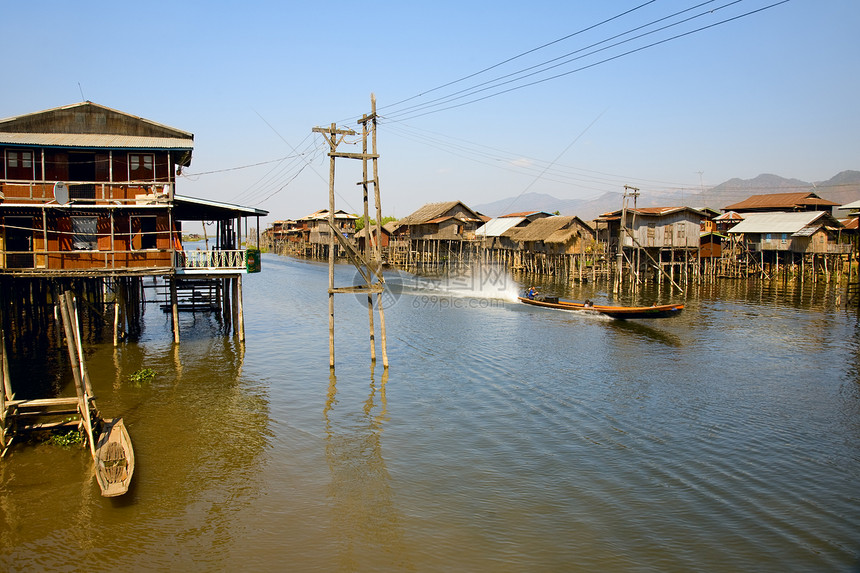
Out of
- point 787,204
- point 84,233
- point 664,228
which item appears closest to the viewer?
point 84,233

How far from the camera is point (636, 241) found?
155 feet

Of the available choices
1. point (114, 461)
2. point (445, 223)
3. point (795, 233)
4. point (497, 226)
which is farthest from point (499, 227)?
point (114, 461)

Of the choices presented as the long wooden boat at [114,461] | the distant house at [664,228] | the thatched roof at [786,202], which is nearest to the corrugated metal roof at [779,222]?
the distant house at [664,228]

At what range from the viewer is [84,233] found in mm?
A: 20469

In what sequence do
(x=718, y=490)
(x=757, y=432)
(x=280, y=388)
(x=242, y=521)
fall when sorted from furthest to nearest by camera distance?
(x=280, y=388) < (x=757, y=432) < (x=718, y=490) < (x=242, y=521)

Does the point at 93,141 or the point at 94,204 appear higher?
the point at 93,141

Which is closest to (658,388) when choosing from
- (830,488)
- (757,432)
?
(757,432)

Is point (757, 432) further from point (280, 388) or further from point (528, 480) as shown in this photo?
point (280, 388)

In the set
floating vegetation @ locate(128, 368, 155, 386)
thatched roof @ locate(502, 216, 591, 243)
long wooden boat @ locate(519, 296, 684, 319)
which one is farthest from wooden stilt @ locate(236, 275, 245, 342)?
thatched roof @ locate(502, 216, 591, 243)

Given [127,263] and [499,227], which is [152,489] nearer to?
[127,263]

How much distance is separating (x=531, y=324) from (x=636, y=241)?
21425 millimetres

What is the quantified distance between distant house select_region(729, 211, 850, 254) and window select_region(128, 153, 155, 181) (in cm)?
4983

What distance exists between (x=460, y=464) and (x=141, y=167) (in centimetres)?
1686

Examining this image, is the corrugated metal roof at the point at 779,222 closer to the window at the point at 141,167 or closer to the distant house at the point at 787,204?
the distant house at the point at 787,204
